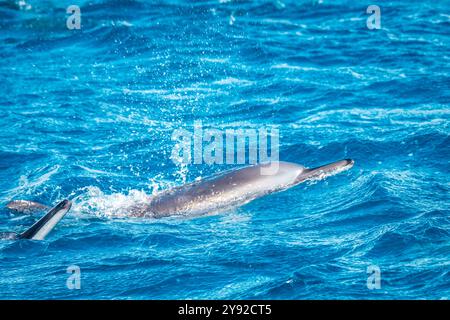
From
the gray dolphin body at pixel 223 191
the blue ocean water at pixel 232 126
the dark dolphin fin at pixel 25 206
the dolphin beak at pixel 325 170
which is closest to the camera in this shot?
the blue ocean water at pixel 232 126

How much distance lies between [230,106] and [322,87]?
10.3 feet

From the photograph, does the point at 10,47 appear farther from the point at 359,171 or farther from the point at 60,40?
the point at 359,171

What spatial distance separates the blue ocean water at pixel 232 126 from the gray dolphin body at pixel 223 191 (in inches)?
13.0

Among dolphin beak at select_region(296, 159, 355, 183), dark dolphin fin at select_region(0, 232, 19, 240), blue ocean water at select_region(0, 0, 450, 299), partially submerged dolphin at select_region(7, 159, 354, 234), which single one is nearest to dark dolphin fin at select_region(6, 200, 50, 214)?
partially submerged dolphin at select_region(7, 159, 354, 234)

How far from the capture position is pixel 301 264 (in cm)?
1552

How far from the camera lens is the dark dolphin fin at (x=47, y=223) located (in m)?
16.3

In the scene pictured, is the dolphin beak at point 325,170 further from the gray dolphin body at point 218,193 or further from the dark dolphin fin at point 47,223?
the dark dolphin fin at point 47,223

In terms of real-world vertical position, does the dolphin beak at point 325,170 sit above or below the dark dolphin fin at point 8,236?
above

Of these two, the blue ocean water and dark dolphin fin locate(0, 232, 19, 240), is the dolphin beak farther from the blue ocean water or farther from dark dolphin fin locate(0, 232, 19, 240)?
dark dolphin fin locate(0, 232, 19, 240)

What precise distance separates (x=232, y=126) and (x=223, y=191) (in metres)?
6.20

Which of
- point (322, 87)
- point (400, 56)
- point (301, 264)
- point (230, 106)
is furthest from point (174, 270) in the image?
point (400, 56)

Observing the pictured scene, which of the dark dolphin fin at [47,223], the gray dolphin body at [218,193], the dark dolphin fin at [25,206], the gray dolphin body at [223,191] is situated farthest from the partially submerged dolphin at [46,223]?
the gray dolphin body at [223,191]

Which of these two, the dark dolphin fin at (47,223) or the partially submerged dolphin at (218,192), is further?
the partially submerged dolphin at (218,192)

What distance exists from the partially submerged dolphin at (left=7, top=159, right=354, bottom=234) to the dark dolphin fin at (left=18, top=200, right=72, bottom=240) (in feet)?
5.68
